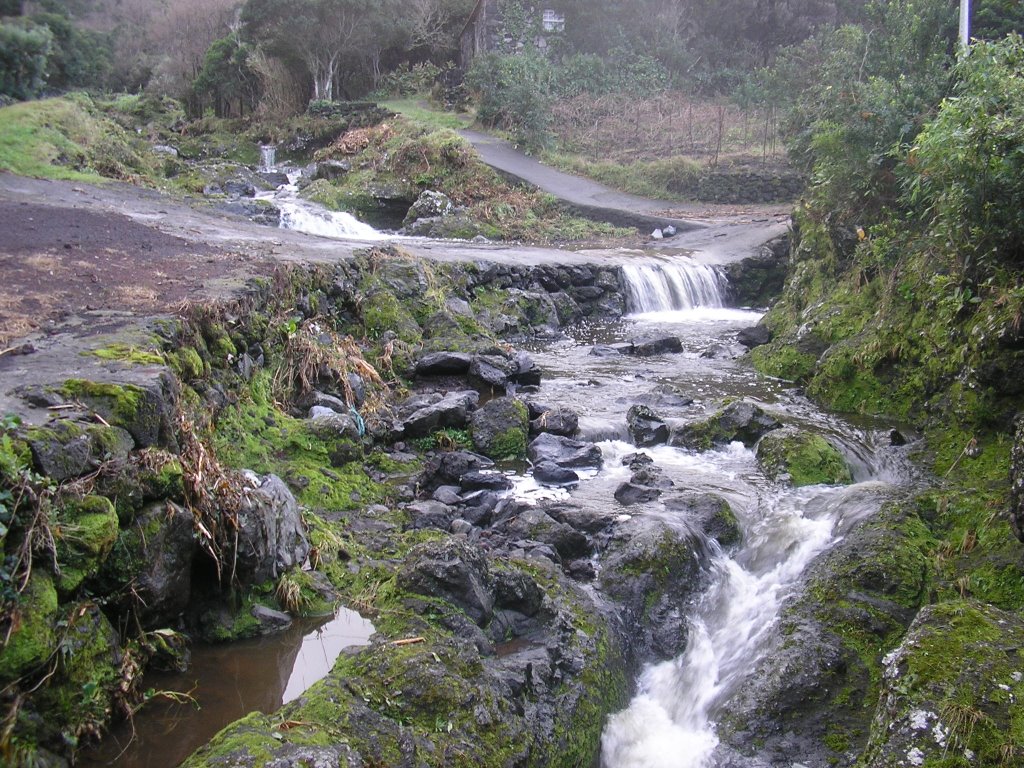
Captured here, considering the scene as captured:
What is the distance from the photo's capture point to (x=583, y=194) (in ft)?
84.5

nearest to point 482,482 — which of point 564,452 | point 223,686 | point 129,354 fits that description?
point 564,452

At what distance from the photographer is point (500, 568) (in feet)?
16.1

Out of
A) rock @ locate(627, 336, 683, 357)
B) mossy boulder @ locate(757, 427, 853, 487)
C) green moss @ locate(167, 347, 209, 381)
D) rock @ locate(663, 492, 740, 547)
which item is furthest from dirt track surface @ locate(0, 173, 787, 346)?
mossy boulder @ locate(757, 427, 853, 487)

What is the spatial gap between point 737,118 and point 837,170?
2349cm

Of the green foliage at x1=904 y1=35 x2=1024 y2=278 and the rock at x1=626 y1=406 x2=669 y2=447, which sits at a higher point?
the green foliage at x1=904 y1=35 x2=1024 y2=278

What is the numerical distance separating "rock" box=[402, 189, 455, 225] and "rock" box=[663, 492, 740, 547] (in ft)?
53.4

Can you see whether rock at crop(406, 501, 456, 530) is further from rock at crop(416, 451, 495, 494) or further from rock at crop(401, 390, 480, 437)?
rock at crop(401, 390, 480, 437)

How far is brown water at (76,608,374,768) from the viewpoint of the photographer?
11.2 ft

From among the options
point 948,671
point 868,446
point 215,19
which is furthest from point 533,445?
point 215,19

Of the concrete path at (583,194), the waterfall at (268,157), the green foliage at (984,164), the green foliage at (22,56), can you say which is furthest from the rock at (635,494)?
the waterfall at (268,157)

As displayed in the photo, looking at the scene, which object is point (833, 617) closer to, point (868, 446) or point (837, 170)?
point (868, 446)

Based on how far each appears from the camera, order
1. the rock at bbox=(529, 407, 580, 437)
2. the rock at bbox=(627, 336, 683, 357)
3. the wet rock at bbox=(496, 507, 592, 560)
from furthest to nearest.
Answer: the rock at bbox=(627, 336, 683, 357) → the rock at bbox=(529, 407, 580, 437) → the wet rock at bbox=(496, 507, 592, 560)

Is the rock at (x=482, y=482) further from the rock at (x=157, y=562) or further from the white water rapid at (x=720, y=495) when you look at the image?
the rock at (x=157, y=562)

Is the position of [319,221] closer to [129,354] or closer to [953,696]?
[129,354]
